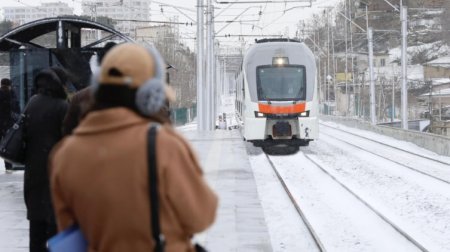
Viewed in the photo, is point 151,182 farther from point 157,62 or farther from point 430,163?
point 430,163

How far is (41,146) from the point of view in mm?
4559

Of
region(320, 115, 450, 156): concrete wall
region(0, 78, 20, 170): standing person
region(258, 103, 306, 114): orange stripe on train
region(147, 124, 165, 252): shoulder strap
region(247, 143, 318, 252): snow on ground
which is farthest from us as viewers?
region(320, 115, 450, 156): concrete wall

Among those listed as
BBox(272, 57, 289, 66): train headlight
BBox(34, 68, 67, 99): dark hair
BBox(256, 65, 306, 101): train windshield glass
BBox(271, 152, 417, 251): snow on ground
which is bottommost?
BBox(271, 152, 417, 251): snow on ground

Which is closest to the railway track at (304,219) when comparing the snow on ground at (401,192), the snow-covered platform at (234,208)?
the snow-covered platform at (234,208)

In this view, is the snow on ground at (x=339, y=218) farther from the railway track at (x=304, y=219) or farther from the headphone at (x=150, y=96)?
the headphone at (x=150, y=96)

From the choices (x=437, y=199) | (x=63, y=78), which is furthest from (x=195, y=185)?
(x=437, y=199)

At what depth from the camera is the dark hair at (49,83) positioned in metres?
4.54

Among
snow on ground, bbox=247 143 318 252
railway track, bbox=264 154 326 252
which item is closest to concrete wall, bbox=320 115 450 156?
snow on ground, bbox=247 143 318 252

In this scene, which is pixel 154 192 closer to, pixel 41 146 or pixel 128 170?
pixel 128 170

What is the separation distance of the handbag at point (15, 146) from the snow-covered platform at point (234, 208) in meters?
2.71

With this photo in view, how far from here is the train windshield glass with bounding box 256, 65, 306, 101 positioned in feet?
62.2

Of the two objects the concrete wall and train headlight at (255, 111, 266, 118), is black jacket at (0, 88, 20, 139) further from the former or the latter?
the concrete wall

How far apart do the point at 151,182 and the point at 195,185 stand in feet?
0.55

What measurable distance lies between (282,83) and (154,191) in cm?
1700
